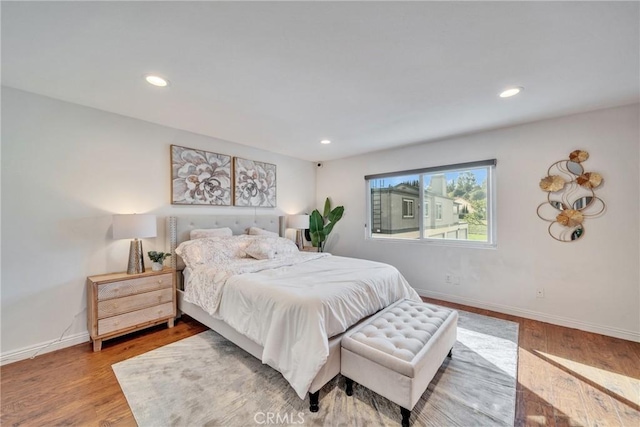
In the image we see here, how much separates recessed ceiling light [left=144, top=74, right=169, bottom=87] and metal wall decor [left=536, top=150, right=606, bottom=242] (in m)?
4.10

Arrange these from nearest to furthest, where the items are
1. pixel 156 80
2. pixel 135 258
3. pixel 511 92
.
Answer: pixel 156 80 < pixel 511 92 < pixel 135 258

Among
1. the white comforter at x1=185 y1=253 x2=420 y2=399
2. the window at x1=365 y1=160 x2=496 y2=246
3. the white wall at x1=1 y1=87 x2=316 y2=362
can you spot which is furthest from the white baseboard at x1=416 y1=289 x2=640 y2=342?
the white wall at x1=1 y1=87 x2=316 y2=362

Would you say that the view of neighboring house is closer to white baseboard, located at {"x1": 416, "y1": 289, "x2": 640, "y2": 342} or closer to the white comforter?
white baseboard, located at {"x1": 416, "y1": 289, "x2": 640, "y2": 342}

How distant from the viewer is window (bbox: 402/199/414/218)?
411 cm

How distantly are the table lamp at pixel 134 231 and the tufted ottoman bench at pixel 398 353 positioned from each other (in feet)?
7.54

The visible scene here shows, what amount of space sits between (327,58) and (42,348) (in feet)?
11.9

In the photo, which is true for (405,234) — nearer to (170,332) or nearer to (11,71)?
(170,332)

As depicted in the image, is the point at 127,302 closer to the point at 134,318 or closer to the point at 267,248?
the point at 134,318

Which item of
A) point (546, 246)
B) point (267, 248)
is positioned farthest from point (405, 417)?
point (546, 246)

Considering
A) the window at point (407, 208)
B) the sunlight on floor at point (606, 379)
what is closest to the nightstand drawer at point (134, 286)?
the window at point (407, 208)

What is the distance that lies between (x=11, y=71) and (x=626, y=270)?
19.3ft

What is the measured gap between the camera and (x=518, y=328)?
2.80 meters

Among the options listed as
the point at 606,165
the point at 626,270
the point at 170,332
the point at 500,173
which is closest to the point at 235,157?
the point at 170,332

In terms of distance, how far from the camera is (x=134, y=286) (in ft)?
8.48
